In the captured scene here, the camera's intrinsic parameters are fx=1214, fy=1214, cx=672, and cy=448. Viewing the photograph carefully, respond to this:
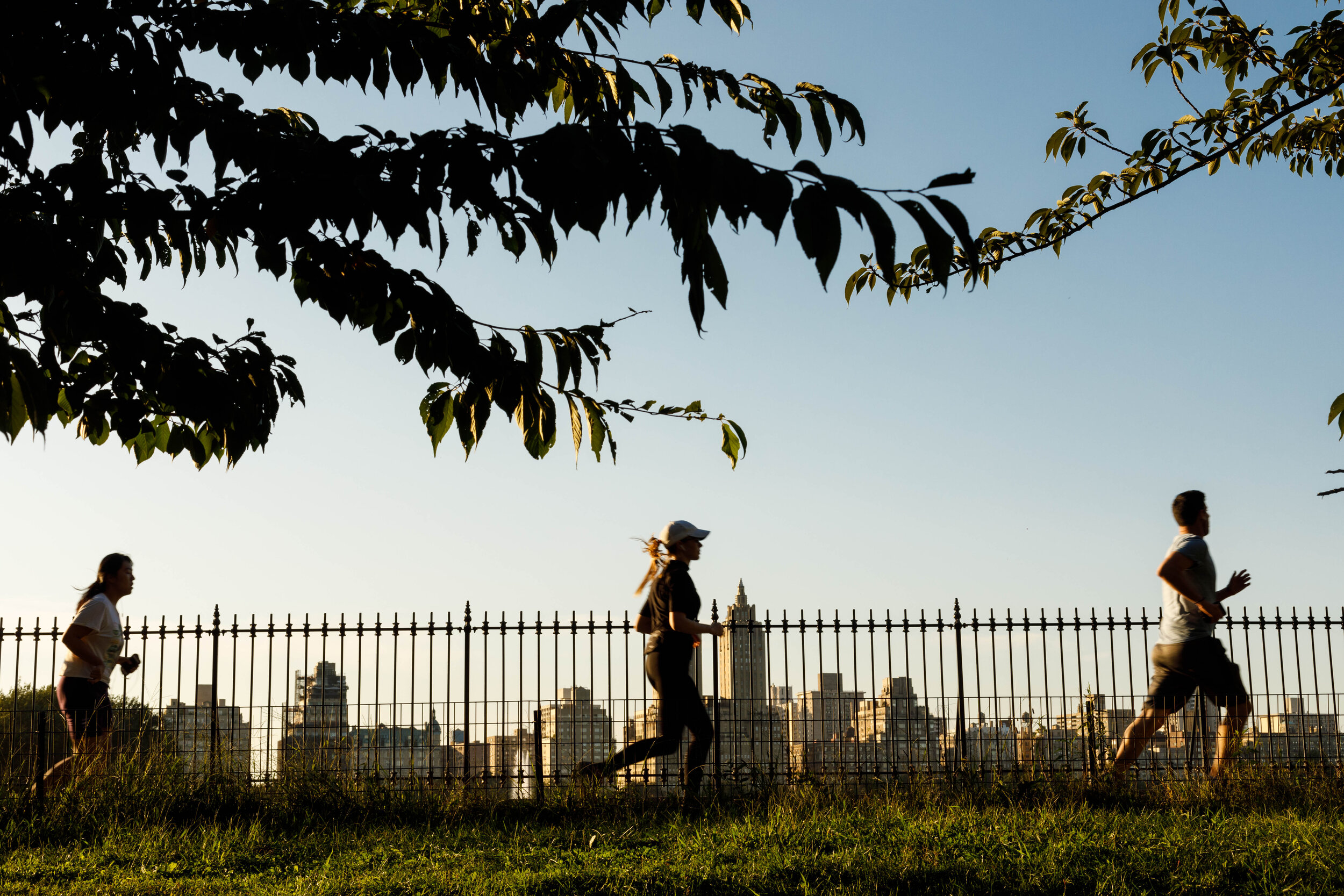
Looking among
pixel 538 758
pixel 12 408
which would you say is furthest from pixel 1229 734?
pixel 12 408

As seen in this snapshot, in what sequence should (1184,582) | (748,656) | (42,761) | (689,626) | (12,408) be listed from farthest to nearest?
(748,656) → (42,761) → (1184,582) → (689,626) → (12,408)

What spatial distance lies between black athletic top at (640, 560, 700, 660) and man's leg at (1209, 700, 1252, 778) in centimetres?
321

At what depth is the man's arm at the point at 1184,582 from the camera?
725 centimetres

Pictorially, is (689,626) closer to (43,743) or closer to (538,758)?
(538,758)

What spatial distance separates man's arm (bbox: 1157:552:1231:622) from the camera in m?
7.25

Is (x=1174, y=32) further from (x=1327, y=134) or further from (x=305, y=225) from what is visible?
(x=305, y=225)

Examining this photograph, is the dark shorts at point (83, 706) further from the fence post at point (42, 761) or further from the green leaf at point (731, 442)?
the green leaf at point (731, 442)

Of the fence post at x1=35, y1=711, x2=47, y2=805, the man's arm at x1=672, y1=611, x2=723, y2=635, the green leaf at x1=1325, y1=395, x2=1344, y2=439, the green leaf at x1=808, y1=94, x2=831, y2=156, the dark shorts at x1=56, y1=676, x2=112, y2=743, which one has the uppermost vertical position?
the green leaf at x1=808, y1=94, x2=831, y2=156

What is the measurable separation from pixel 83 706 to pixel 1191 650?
6.75 m

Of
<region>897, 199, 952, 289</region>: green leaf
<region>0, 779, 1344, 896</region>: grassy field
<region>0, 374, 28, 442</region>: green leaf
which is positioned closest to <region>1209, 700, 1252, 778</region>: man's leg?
<region>0, 779, 1344, 896</region>: grassy field

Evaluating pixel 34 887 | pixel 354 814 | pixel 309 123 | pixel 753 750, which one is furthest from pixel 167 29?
pixel 753 750

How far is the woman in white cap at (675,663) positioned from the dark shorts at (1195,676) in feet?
8.93

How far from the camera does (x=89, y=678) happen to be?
24.4 ft

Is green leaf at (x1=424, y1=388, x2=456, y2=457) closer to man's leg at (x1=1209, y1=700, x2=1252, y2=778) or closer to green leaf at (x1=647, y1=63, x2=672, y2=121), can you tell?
green leaf at (x1=647, y1=63, x2=672, y2=121)
